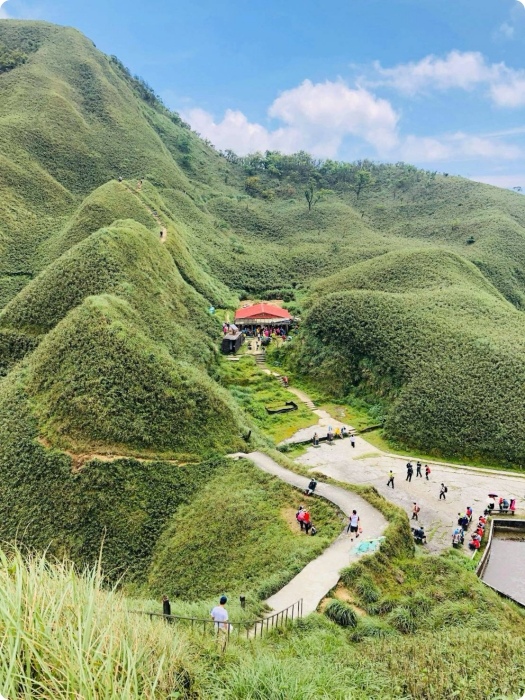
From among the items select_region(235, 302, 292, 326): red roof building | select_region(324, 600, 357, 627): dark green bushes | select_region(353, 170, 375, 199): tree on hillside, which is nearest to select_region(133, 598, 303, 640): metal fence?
select_region(324, 600, 357, 627): dark green bushes

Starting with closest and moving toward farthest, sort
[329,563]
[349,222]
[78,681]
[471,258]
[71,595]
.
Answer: [78,681] < [71,595] < [329,563] < [471,258] < [349,222]

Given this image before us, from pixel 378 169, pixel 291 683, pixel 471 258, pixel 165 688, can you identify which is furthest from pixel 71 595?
pixel 378 169

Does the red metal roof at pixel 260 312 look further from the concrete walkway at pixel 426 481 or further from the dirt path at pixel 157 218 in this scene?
the concrete walkway at pixel 426 481

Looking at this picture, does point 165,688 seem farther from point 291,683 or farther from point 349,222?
point 349,222

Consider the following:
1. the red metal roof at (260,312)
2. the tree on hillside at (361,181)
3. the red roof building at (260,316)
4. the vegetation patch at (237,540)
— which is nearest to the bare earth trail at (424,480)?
the vegetation patch at (237,540)

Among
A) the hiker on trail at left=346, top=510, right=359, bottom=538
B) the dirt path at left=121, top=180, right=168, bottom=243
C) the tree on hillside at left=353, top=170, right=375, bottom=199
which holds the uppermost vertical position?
the tree on hillside at left=353, top=170, right=375, bottom=199

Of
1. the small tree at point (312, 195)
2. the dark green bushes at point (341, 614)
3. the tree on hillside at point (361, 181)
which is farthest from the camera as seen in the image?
the tree on hillside at point (361, 181)

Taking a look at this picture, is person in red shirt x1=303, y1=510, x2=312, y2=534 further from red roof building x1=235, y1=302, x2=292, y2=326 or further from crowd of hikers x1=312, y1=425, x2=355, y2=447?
red roof building x1=235, y1=302, x2=292, y2=326
